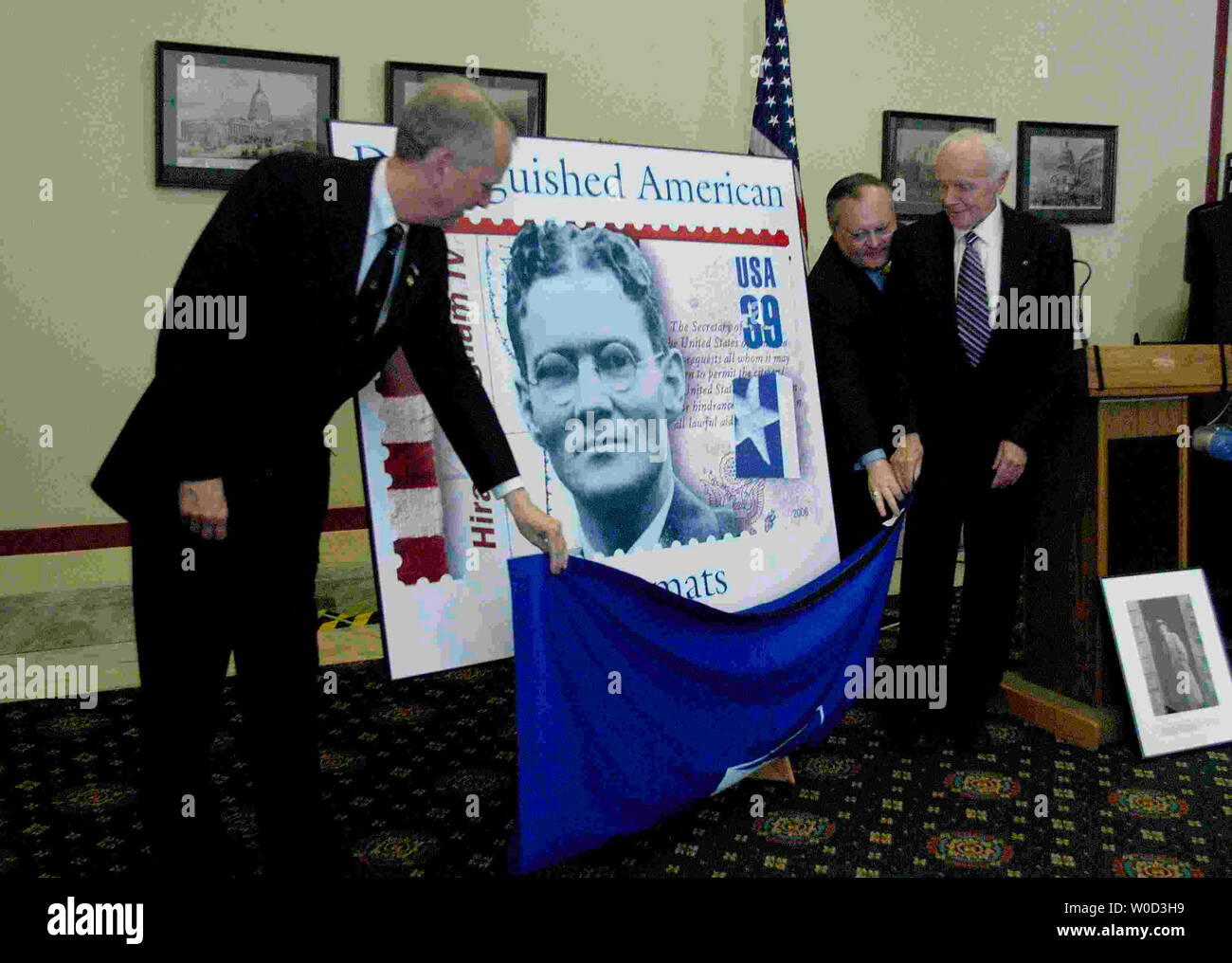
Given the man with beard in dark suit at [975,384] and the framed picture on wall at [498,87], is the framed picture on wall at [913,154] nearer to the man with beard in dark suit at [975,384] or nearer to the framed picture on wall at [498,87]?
the framed picture on wall at [498,87]

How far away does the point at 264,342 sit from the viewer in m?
1.66

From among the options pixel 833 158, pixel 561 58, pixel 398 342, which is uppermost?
pixel 561 58

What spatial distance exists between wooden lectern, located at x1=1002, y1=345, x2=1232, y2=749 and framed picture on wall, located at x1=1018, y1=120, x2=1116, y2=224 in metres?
2.50

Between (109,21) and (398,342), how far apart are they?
268 centimetres

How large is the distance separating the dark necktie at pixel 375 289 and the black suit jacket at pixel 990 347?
1.50 m

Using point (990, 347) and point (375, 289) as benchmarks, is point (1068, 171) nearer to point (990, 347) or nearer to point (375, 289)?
point (990, 347)

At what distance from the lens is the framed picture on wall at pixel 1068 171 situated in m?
5.04

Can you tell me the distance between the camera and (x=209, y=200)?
3.80 meters

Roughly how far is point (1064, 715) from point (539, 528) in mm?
1761

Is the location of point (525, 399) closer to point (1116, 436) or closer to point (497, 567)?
point (497, 567)

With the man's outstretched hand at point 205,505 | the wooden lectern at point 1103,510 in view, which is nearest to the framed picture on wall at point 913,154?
the wooden lectern at point 1103,510

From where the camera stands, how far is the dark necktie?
1710mm

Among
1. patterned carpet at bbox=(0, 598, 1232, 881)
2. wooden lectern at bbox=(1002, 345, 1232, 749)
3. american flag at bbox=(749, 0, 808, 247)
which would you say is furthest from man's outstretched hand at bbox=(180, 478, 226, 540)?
american flag at bbox=(749, 0, 808, 247)
